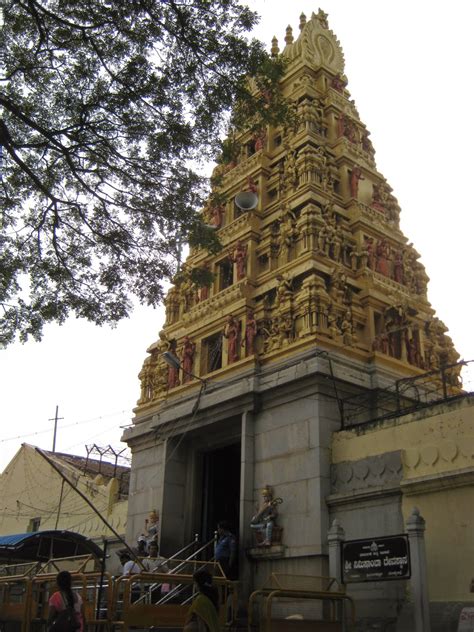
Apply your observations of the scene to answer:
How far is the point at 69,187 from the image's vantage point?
46.7ft

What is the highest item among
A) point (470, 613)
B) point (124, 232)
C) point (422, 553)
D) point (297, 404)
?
point (124, 232)

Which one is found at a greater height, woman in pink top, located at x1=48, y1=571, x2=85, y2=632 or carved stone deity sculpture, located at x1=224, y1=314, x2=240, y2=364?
carved stone deity sculpture, located at x1=224, y1=314, x2=240, y2=364

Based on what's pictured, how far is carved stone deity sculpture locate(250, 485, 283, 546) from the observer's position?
16.3 meters

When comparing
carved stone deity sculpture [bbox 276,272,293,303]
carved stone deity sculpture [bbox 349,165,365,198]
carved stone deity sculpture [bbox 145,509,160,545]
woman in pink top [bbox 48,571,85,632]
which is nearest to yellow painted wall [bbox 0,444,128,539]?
carved stone deity sculpture [bbox 145,509,160,545]

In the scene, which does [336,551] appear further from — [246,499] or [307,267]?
[307,267]

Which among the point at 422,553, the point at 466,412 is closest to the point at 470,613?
the point at 422,553

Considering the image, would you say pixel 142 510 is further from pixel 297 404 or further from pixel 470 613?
pixel 470 613

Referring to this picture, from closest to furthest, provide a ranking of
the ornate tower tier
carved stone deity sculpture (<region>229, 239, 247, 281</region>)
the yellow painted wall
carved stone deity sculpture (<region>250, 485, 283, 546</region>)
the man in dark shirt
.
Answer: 1. the man in dark shirt
2. carved stone deity sculpture (<region>250, 485, 283, 546</region>)
3. the ornate tower tier
4. carved stone deity sculpture (<region>229, 239, 247, 281</region>)
5. the yellow painted wall

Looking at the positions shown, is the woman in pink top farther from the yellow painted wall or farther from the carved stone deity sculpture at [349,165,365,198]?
the carved stone deity sculpture at [349,165,365,198]

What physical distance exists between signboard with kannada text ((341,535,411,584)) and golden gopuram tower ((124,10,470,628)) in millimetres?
1951

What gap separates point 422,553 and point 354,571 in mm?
1331

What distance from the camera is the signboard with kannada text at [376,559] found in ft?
38.5

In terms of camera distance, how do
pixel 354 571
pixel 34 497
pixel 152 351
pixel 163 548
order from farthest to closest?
pixel 34 497 < pixel 152 351 < pixel 163 548 < pixel 354 571

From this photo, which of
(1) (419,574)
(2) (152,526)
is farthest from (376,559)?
(2) (152,526)
